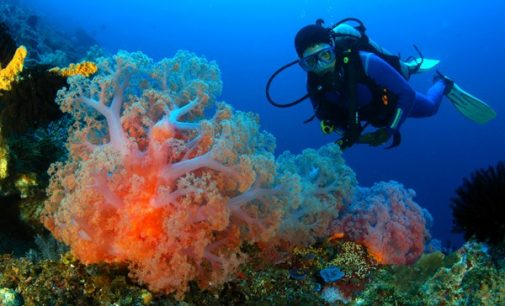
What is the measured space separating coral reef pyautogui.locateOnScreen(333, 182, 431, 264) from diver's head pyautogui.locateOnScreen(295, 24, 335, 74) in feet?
6.66

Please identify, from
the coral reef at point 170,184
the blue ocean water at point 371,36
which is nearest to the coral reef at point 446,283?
the coral reef at point 170,184

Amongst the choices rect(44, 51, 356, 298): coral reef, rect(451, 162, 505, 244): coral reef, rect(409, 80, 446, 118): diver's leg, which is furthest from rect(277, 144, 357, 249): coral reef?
rect(409, 80, 446, 118): diver's leg

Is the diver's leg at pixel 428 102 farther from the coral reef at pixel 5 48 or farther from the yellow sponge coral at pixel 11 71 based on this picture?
the coral reef at pixel 5 48

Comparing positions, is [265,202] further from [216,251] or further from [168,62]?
[168,62]

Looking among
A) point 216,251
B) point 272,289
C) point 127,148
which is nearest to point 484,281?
point 272,289

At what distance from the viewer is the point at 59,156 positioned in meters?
3.85

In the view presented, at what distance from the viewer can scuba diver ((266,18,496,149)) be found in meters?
5.33

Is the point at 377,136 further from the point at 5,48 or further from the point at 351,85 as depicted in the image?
the point at 5,48

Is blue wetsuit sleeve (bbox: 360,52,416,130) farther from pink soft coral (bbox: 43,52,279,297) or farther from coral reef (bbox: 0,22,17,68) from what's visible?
coral reef (bbox: 0,22,17,68)

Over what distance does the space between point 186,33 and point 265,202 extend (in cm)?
12155

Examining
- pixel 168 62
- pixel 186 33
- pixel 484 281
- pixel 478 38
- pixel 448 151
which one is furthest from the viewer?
pixel 186 33

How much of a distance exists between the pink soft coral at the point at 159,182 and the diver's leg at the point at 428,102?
4.52 meters

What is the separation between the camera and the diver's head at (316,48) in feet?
17.4

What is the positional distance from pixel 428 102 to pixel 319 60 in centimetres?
298
